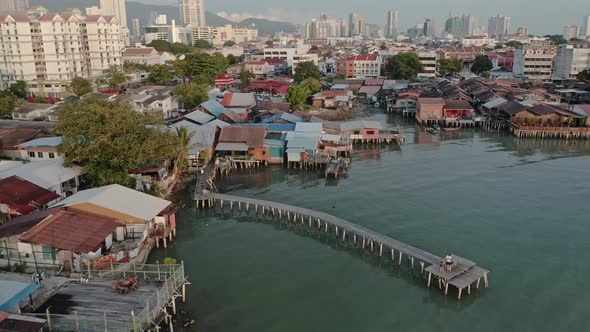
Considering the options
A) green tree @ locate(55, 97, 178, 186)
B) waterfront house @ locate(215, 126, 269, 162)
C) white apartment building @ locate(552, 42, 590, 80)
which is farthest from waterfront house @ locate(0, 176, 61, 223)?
white apartment building @ locate(552, 42, 590, 80)

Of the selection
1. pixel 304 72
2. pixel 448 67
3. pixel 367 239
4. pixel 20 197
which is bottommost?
pixel 367 239

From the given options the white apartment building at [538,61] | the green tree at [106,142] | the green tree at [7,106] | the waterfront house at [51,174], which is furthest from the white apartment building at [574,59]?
the green tree at [7,106]

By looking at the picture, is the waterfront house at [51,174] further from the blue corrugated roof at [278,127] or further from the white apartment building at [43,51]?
the white apartment building at [43,51]

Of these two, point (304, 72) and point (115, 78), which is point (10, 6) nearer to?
point (115, 78)

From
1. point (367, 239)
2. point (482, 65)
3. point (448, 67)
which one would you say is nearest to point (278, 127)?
point (367, 239)

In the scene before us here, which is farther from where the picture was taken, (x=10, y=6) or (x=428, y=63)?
(x=10, y=6)

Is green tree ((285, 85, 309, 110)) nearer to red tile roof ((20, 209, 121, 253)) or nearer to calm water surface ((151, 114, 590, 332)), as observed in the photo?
calm water surface ((151, 114, 590, 332))

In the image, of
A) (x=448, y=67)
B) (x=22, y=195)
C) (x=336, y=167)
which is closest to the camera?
(x=22, y=195)
